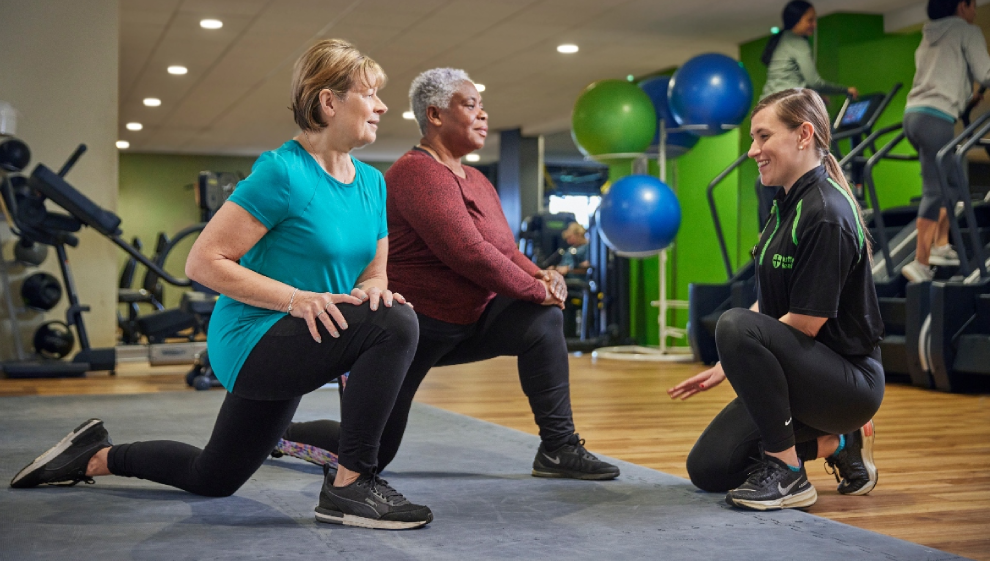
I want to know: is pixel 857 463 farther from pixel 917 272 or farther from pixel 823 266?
pixel 917 272

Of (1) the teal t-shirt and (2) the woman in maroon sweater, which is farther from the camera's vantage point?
(2) the woman in maroon sweater

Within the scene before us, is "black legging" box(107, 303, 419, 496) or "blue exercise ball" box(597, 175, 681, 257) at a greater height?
"blue exercise ball" box(597, 175, 681, 257)

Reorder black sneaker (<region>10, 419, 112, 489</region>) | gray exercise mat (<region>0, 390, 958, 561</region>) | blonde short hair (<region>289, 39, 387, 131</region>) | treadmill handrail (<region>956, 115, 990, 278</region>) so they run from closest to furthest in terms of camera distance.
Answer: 1. gray exercise mat (<region>0, 390, 958, 561</region>)
2. blonde short hair (<region>289, 39, 387, 131</region>)
3. black sneaker (<region>10, 419, 112, 489</region>)
4. treadmill handrail (<region>956, 115, 990, 278</region>)

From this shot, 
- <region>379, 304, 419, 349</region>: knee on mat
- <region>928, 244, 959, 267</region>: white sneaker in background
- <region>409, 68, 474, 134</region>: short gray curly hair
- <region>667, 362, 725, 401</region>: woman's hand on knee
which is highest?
<region>409, 68, 474, 134</region>: short gray curly hair

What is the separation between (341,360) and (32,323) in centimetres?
474

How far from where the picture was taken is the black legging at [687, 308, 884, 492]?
2051 millimetres

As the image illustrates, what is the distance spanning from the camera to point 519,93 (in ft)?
32.4

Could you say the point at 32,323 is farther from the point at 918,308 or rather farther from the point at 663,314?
the point at 918,308

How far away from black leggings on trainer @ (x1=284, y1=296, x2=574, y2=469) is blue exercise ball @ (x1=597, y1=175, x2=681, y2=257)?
3768 mm

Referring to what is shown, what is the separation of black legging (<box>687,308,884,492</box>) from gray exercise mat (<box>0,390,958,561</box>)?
216mm

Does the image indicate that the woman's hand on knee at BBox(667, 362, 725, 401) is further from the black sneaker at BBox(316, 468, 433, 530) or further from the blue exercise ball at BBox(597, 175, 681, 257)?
the blue exercise ball at BBox(597, 175, 681, 257)

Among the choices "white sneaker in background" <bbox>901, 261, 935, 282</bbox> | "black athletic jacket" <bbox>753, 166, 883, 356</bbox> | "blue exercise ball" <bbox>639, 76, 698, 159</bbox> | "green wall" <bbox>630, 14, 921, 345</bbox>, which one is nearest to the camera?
"black athletic jacket" <bbox>753, 166, 883, 356</bbox>

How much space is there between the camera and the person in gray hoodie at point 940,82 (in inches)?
193

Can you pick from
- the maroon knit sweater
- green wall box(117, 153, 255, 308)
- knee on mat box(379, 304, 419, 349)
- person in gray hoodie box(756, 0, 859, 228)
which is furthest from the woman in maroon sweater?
green wall box(117, 153, 255, 308)
